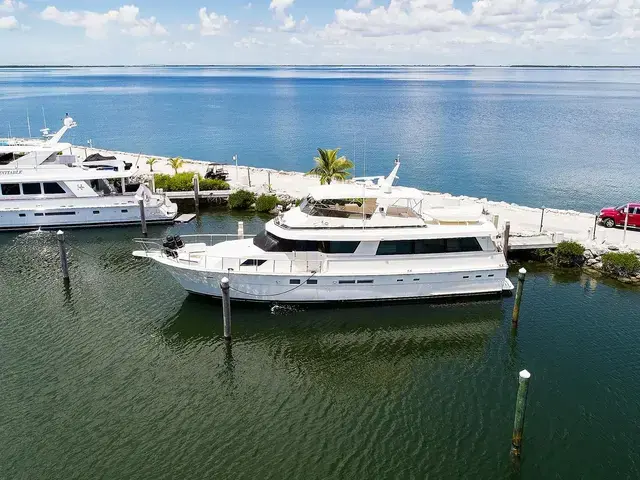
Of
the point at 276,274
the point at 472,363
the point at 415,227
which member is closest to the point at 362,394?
the point at 472,363

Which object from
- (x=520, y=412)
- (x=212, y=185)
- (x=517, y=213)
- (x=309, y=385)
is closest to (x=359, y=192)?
(x=309, y=385)

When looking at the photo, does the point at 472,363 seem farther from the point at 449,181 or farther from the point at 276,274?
the point at 449,181

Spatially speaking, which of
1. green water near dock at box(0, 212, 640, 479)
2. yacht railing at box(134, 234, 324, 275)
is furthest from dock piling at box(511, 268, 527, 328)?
yacht railing at box(134, 234, 324, 275)

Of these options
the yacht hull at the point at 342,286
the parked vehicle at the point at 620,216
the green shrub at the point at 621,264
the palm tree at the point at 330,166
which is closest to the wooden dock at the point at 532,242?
the green shrub at the point at 621,264

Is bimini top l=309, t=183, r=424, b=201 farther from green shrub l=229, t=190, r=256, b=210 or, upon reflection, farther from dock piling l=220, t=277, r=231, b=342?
green shrub l=229, t=190, r=256, b=210

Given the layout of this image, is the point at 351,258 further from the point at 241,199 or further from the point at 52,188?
the point at 52,188
